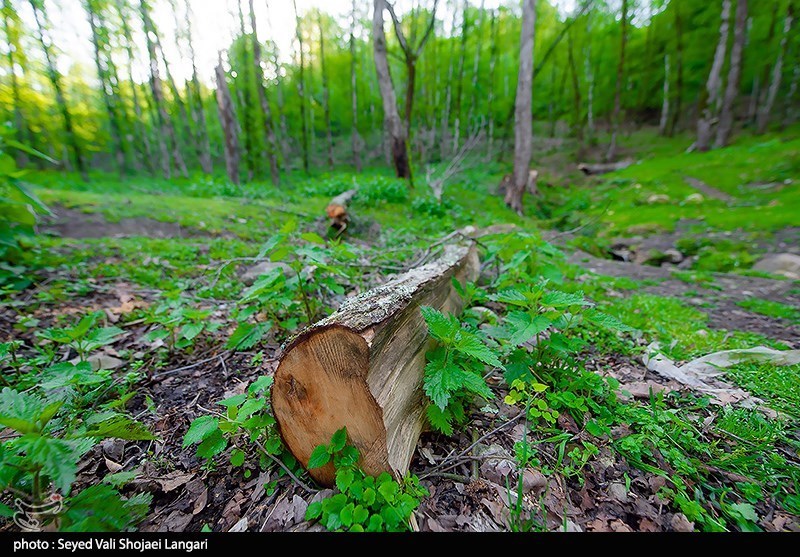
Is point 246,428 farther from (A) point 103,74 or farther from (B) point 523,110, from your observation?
(A) point 103,74

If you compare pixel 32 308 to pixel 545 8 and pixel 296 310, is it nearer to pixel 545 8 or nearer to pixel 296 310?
pixel 296 310

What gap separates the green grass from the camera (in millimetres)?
3049

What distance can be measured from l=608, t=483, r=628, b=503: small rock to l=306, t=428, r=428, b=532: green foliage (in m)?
0.80

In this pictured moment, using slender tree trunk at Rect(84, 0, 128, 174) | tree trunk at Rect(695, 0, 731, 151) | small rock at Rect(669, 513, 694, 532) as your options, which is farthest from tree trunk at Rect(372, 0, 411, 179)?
slender tree trunk at Rect(84, 0, 128, 174)

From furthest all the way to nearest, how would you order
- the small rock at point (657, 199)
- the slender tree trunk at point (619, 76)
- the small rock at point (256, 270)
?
the slender tree trunk at point (619, 76), the small rock at point (657, 199), the small rock at point (256, 270)

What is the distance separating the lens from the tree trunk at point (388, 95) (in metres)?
9.32

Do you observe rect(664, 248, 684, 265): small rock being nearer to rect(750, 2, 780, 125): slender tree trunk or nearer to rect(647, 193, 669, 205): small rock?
rect(647, 193, 669, 205): small rock

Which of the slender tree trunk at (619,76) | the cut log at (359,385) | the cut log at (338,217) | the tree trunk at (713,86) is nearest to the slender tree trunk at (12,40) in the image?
the cut log at (338,217)

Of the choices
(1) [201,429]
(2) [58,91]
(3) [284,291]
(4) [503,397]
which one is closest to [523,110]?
(3) [284,291]

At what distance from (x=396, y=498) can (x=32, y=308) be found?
139 inches

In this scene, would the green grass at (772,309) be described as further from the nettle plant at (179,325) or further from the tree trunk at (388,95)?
the tree trunk at (388,95)

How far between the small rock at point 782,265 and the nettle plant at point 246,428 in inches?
256

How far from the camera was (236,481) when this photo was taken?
1456 mm

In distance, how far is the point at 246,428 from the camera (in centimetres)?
149
